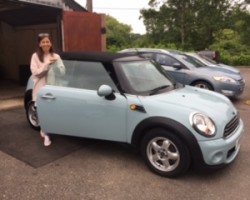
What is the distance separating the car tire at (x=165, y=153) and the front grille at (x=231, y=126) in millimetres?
580

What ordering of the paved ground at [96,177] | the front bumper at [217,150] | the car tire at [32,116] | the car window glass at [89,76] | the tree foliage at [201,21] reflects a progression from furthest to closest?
1. the tree foliage at [201,21]
2. the car tire at [32,116]
3. the car window glass at [89,76]
4. the front bumper at [217,150]
5. the paved ground at [96,177]

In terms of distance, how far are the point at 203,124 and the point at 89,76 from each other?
1758mm

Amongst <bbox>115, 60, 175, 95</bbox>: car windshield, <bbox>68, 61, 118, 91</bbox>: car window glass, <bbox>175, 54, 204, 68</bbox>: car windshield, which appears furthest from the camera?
<bbox>175, 54, 204, 68</bbox>: car windshield

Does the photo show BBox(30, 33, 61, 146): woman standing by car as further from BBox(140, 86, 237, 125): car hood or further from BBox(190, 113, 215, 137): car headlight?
BBox(190, 113, 215, 137): car headlight

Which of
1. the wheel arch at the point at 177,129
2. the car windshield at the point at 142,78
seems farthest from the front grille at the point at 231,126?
the car windshield at the point at 142,78

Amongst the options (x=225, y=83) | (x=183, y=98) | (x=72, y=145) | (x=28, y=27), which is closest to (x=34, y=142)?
(x=72, y=145)

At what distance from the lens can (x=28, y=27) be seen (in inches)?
448

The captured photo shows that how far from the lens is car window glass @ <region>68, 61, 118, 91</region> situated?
445 cm

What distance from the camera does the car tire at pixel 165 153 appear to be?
3809mm

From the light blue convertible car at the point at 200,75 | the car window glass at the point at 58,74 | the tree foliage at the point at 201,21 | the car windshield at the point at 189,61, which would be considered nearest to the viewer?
the car window glass at the point at 58,74

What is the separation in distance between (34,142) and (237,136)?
315 cm

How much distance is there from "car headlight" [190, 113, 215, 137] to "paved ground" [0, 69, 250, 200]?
2.10 feet

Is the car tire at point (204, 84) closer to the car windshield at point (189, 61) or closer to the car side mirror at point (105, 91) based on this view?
the car windshield at point (189, 61)

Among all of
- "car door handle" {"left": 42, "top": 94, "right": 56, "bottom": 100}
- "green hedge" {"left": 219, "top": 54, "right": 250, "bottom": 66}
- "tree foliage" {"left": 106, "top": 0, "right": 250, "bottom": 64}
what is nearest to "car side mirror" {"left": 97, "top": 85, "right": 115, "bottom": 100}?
"car door handle" {"left": 42, "top": 94, "right": 56, "bottom": 100}
